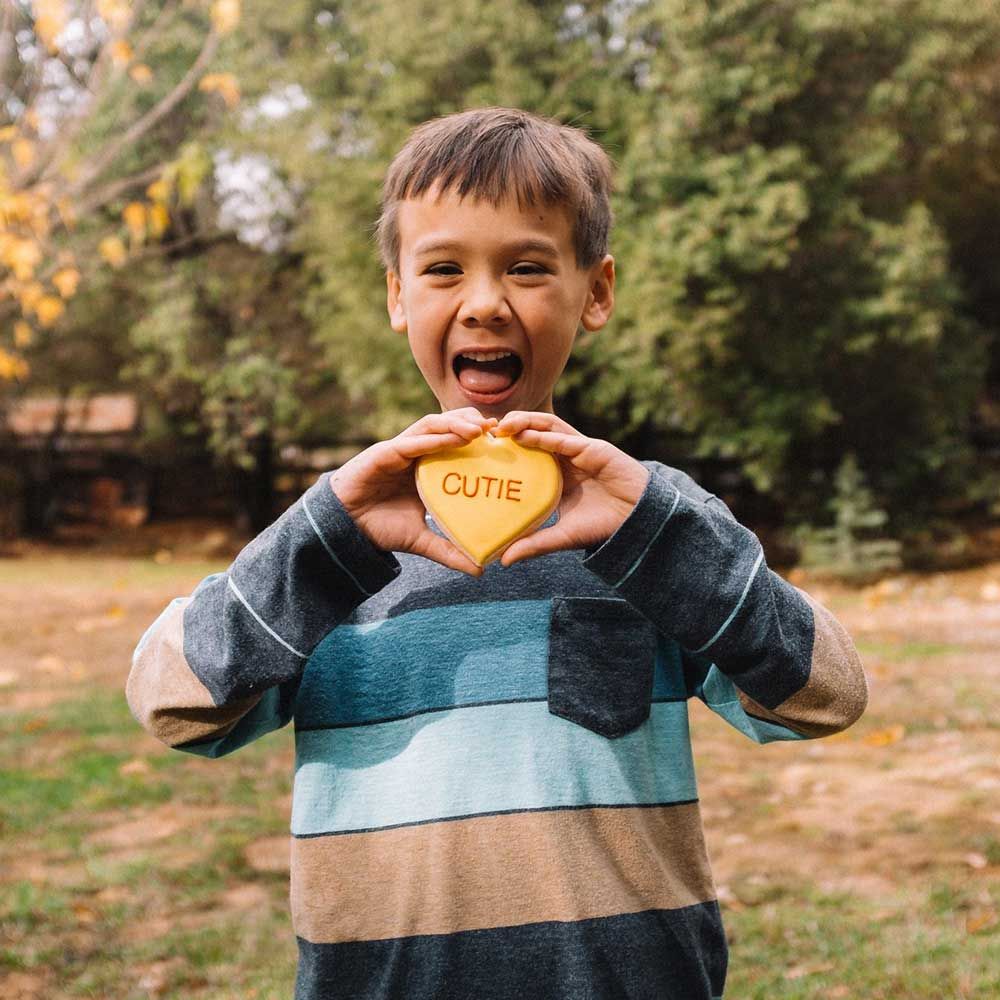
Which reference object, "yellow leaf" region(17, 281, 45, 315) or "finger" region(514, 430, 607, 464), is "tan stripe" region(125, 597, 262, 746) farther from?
"yellow leaf" region(17, 281, 45, 315)

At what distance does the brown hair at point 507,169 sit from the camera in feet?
5.17

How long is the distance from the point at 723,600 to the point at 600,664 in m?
0.25

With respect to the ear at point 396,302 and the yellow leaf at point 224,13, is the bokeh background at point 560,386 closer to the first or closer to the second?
the yellow leaf at point 224,13

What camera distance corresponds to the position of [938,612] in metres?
9.13

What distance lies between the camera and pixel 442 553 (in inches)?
54.6

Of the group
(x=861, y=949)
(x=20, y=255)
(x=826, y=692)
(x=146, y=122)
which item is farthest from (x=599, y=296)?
(x=20, y=255)

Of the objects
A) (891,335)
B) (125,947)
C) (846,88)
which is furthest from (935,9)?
(125,947)

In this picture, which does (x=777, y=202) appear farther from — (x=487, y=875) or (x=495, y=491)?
(x=487, y=875)

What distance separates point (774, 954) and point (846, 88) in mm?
9007

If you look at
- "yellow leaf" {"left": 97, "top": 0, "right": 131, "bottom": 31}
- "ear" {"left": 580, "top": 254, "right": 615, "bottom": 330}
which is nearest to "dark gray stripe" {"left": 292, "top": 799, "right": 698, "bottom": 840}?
"ear" {"left": 580, "top": 254, "right": 615, "bottom": 330}

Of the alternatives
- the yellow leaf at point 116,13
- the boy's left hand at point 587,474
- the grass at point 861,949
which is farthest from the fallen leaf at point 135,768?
the boy's left hand at point 587,474

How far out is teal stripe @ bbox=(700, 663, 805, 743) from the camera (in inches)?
59.5

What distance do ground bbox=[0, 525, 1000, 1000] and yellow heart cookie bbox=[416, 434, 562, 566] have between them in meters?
2.12

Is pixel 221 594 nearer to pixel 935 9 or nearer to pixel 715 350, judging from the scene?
pixel 715 350
